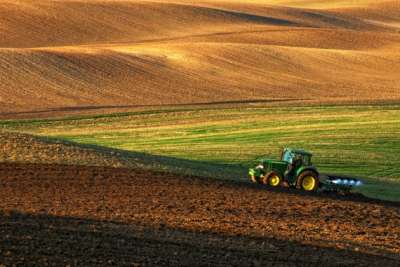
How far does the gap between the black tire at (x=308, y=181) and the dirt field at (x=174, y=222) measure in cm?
69

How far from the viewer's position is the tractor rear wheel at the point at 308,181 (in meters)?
25.2

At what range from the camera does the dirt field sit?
15.5m

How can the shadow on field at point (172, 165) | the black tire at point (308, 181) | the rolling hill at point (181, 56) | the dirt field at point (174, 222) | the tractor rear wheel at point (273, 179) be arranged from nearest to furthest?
the dirt field at point (174, 222), the black tire at point (308, 181), the tractor rear wheel at point (273, 179), the shadow on field at point (172, 165), the rolling hill at point (181, 56)

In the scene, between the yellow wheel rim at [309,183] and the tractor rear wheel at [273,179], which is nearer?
the yellow wheel rim at [309,183]

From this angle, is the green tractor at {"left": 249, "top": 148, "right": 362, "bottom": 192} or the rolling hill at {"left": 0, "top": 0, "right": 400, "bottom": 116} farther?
the rolling hill at {"left": 0, "top": 0, "right": 400, "bottom": 116}

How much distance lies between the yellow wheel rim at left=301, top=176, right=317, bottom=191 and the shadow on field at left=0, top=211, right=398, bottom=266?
737 centimetres

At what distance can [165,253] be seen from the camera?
621 inches

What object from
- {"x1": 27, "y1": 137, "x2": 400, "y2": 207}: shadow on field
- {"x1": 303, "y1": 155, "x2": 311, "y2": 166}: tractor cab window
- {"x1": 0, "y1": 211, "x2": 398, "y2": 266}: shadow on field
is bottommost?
{"x1": 0, "y1": 211, "x2": 398, "y2": 266}: shadow on field

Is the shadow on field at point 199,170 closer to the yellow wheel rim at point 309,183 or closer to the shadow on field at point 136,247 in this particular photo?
the yellow wheel rim at point 309,183

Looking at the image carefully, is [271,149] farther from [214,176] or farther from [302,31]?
[302,31]

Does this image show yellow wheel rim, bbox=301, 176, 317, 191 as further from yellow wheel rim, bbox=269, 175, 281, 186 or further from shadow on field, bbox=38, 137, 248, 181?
shadow on field, bbox=38, 137, 248, 181

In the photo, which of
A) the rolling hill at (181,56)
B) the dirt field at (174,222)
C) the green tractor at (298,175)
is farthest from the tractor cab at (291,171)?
the rolling hill at (181,56)

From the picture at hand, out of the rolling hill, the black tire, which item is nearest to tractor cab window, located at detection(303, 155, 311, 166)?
the black tire

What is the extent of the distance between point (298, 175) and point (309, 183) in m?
0.35
